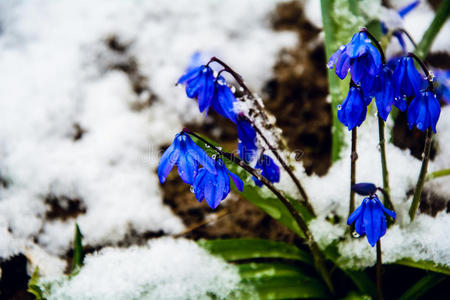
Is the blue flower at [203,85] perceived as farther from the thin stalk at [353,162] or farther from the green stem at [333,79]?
the green stem at [333,79]

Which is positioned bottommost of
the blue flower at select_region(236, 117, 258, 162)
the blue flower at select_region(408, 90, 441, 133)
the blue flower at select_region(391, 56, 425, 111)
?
the blue flower at select_region(408, 90, 441, 133)

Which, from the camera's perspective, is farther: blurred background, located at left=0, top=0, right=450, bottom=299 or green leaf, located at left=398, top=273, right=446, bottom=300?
blurred background, located at left=0, top=0, right=450, bottom=299

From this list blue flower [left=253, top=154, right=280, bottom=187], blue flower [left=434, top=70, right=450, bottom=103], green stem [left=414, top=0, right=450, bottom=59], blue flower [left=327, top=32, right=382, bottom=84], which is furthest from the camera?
blue flower [left=434, top=70, right=450, bottom=103]

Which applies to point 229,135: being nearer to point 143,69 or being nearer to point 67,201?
point 143,69

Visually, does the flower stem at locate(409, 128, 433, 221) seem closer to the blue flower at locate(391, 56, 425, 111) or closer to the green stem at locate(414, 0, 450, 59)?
the blue flower at locate(391, 56, 425, 111)

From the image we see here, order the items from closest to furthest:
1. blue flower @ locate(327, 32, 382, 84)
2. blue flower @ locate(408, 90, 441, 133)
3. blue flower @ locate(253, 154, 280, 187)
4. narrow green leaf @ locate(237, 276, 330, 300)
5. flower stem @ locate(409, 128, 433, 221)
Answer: blue flower @ locate(327, 32, 382, 84)
blue flower @ locate(408, 90, 441, 133)
flower stem @ locate(409, 128, 433, 221)
blue flower @ locate(253, 154, 280, 187)
narrow green leaf @ locate(237, 276, 330, 300)

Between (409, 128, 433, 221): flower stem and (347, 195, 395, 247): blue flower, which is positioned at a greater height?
(409, 128, 433, 221): flower stem

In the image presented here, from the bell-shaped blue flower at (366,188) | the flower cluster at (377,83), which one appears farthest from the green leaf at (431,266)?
the flower cluster at (377,83)

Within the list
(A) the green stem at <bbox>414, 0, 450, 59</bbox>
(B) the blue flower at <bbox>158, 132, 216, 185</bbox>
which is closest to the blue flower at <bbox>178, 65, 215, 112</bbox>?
(B) the blue flower at <bbox>158, 132, 216, 185</bbox>

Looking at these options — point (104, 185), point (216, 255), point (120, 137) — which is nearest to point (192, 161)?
point (216, 255)
